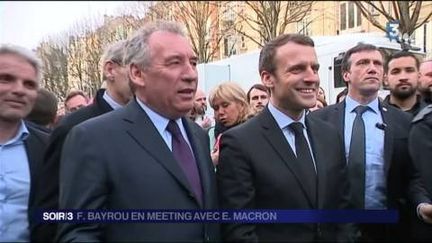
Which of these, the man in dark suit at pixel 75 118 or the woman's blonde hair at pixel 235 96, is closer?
the man in dark suit at pixel 75 118

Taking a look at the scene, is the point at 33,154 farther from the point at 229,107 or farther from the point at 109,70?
the point at 229,107

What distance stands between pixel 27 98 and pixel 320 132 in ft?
Answer: 4.66

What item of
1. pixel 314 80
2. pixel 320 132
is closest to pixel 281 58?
pixel 314 80

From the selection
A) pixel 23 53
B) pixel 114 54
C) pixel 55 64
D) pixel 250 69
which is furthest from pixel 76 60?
pixel 250 69

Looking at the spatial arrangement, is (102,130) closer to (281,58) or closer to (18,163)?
(18,163)

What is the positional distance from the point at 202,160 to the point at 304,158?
1.64 ft

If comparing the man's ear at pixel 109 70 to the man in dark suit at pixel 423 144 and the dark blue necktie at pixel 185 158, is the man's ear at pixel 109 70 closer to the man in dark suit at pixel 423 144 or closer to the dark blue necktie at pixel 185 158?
the dark blue necktie at pixel 185 158

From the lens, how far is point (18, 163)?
229 centimetres

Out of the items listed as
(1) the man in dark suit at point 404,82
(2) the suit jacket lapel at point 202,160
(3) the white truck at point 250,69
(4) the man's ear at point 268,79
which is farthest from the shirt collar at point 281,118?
(3) the white truck at point 250,69

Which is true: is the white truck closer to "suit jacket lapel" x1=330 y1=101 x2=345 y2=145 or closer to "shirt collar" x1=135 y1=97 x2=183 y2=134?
"suit jacket lapel" x1=330 y1=101 x2=345 y2=145

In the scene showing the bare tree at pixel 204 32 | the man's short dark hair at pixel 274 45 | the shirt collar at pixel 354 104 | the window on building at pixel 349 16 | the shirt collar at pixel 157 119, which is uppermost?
the window on building at pixel 349 16

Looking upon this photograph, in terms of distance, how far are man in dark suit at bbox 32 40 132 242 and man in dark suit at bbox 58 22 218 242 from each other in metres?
0.25

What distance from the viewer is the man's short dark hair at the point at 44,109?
305cm

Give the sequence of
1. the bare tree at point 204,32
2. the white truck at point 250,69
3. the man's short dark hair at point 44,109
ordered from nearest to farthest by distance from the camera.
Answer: the man's short dark hair at point 44,109 < the bare tree at point 204,32 < the white truck at point 250,69
